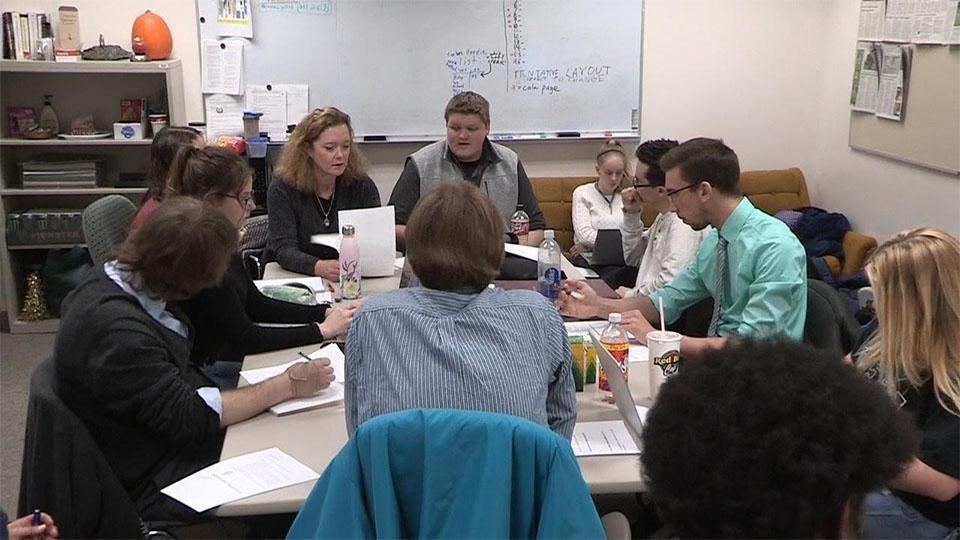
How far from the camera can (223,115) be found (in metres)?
4.95

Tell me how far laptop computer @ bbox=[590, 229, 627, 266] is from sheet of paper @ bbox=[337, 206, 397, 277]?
52.3 inches

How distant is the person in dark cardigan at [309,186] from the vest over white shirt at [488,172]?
401mm

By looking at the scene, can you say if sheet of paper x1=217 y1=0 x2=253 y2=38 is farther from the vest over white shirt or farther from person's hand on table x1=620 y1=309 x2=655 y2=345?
person's hand on table x1=620 y1=309 x2=655 y2=345

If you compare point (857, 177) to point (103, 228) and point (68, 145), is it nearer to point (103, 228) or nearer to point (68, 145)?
point (103, 228)

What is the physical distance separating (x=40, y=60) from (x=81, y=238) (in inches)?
36.8

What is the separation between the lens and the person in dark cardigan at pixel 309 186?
3.32 m

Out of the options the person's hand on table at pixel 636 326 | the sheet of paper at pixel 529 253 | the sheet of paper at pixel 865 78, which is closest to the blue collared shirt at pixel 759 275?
the person's hand on table at pixel 636 326

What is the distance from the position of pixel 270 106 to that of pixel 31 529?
3.57 metres

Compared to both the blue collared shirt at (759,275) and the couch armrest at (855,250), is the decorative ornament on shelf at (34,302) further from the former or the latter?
the couch armrest at (855,250)

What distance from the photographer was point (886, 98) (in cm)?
457

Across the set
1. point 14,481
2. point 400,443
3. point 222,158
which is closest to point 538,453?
point 400,443

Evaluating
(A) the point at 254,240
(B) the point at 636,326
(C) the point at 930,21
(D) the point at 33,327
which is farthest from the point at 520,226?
(D) the point at 33,327

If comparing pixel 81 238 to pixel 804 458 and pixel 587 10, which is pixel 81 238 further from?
pixel 804 458

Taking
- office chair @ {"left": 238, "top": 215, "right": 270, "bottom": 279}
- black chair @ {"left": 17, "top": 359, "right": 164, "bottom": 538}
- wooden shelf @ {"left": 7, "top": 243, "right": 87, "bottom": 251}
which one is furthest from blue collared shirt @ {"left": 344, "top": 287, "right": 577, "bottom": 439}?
wooden shelf @ {"left": 7, "top": 243, "right": 87, "bottom": 251}
